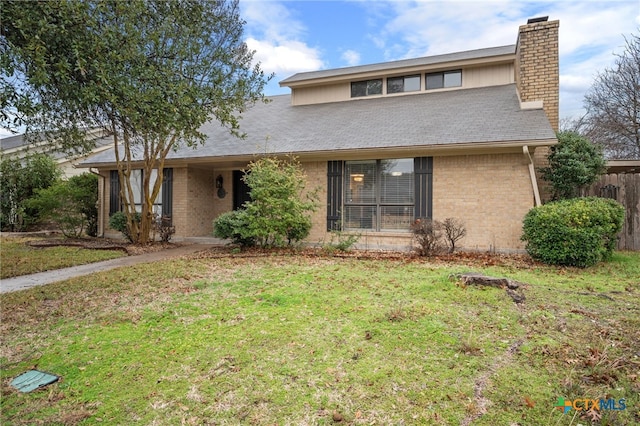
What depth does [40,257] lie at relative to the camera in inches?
372

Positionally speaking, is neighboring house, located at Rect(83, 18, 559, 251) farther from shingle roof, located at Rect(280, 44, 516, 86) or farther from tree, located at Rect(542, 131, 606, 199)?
tree, located at Rect(542, 131, 606, 199)

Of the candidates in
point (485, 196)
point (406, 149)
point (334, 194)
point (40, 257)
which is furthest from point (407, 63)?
point (40, 257)

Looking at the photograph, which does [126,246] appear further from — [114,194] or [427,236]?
[427,236]

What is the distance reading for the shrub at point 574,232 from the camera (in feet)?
24.2

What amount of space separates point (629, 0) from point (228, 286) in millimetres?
12677

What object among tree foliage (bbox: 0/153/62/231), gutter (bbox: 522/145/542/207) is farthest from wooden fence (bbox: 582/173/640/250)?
tree foliage (bbox: 0/153/62/231)

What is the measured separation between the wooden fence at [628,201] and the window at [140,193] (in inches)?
513

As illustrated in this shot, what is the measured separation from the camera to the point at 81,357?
11.9 ft

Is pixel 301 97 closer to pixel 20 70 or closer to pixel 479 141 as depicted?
pixel 479 141

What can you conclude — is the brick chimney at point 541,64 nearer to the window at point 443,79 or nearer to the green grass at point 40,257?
the window at point 443,79

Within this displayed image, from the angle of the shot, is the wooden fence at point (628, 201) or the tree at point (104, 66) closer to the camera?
the tree at point (104, 66)

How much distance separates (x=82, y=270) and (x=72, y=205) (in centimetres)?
712

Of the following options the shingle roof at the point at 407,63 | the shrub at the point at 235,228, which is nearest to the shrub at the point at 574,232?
the shrub at the point at 235,228

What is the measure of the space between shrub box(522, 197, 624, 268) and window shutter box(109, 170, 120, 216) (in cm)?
1373
